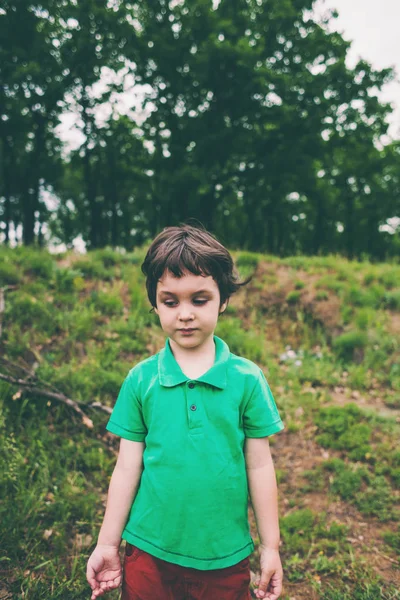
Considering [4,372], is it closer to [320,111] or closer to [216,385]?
[216,385]

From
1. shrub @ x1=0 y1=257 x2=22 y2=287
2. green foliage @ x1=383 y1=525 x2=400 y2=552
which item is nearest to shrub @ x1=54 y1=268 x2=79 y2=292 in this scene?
shrub @ x1=0 y1=257 x2=22 y2=287

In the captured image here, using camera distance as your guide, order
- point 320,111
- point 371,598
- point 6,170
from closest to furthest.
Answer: point 371,598 < point 320,111 < point 6,170

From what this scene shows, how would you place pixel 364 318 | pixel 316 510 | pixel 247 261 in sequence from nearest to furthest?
1. pixel 316 510
2. pixel 364 318
3. pixel 247 261

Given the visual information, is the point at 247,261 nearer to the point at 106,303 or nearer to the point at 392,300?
the point at 392,300

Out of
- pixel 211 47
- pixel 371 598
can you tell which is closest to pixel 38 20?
pixel 211 47

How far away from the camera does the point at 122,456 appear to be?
5.76ft

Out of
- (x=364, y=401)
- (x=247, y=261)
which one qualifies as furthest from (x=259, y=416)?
(x=247, y=261)

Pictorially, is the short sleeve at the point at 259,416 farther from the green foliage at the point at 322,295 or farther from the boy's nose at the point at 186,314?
the green foliage at the point at 322,295

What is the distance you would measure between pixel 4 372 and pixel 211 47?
16.1 meters

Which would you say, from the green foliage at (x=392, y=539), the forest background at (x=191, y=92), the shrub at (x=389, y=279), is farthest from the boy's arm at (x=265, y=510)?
the forest background at (x=191, y=92)

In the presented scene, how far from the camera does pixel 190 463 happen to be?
1.60 m

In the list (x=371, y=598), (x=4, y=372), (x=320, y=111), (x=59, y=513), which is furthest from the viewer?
(x=320, y=111)

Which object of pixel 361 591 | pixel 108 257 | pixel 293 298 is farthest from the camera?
pixel 108 257

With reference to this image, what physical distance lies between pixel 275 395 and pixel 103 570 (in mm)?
3258
